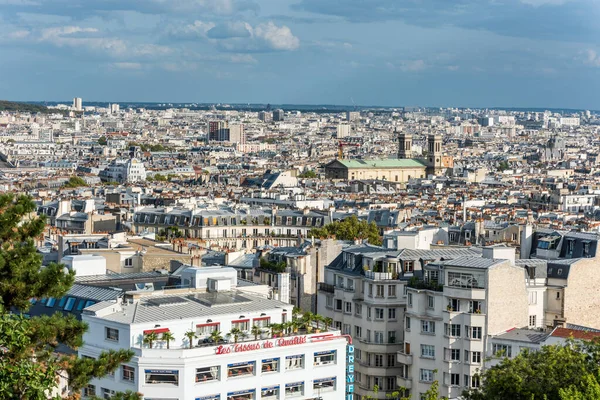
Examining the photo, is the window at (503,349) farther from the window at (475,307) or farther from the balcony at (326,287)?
the balcony at (326,287)

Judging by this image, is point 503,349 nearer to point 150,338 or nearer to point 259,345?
point 259,345

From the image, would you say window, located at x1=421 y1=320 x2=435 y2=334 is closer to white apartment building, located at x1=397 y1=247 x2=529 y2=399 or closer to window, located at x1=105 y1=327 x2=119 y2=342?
white apartment building, located at x1=397 y1=247 x2=529 y2=399

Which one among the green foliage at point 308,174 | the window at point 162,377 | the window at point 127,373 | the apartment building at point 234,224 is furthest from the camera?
the green foliage at point 308,174

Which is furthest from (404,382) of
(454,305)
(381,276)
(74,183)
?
(74,183)

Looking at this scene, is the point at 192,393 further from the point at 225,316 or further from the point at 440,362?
the point at 440,362

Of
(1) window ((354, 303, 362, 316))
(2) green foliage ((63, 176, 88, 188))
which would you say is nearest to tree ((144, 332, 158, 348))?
(1) window ((354, 303, 362, 316))

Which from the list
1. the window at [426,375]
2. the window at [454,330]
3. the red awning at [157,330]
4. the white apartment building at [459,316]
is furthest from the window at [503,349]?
the red awning at [157,330]
